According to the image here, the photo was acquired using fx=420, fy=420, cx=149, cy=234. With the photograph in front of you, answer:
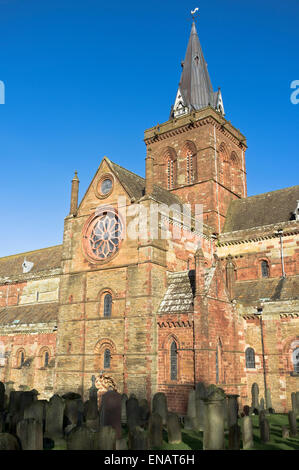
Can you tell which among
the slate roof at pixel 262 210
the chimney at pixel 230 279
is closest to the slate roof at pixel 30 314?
the chimney at pixel 230 279

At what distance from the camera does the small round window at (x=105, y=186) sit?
30.4m

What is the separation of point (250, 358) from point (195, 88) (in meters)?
28.1

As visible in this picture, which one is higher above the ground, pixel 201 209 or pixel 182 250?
pixel 201 209

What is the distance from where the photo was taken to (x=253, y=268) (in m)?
32.8

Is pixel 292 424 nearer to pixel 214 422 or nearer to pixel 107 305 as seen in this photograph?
pixel 214 422

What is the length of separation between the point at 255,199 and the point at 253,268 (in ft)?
29.0

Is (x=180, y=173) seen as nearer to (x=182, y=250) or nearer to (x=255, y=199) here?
(x=255, y=199)

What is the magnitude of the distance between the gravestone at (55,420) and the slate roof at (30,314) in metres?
21.0

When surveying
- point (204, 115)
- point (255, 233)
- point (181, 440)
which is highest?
point (204, 115)

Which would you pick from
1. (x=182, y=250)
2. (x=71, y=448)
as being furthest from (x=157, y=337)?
(x=71, y=448)

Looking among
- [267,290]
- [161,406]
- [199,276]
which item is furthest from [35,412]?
[267,290]

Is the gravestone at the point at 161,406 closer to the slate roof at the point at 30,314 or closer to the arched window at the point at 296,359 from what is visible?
the arched window at the point at 296,359

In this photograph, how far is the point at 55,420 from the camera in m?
15.2

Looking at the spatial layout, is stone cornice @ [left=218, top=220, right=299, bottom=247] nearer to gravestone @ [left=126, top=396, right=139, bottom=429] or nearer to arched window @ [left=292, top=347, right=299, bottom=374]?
arched window @ [left=292, top=347, right=299, bottom=374]
